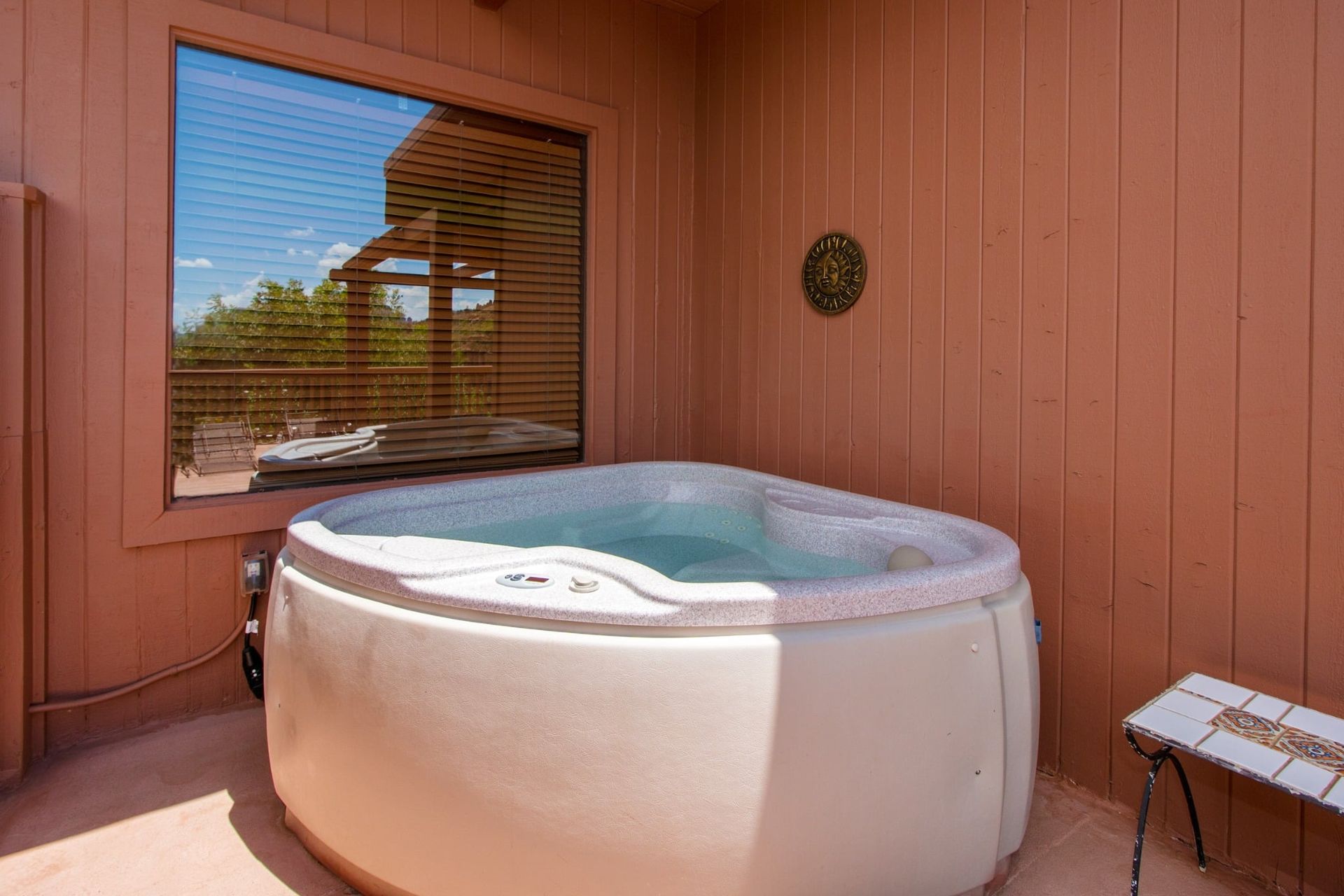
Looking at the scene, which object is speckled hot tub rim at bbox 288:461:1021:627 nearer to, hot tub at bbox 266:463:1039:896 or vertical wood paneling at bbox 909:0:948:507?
hot tub at bbox 266:463:1039:896

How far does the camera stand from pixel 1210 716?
4.52 feet

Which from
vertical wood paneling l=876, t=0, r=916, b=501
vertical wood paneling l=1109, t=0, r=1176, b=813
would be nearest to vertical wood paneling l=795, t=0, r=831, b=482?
vertical wood paneling l=876, t=0, r=916, b=501

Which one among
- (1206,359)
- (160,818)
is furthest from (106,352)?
(1206,359)

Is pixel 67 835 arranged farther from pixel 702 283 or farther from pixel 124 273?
pixel 702 283

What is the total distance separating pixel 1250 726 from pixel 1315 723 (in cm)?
13

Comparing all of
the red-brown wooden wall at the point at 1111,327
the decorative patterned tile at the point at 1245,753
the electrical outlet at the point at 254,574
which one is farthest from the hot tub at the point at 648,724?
the electrical outlet at the point at 254,574

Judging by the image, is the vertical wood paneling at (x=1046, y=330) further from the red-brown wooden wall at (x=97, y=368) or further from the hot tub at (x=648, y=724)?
the red-brown wooden wall at (x=97, y=368)

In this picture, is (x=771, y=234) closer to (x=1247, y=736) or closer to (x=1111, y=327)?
(x=1111, y=327)

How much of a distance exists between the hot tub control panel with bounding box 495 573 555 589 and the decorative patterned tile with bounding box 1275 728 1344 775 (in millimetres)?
1308

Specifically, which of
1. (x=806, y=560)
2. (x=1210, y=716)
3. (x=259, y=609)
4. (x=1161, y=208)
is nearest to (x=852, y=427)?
(x=806, y=560)

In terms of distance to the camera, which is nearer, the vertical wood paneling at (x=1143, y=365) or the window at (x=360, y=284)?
the vertical wood paneling at (x=1143, y=365)

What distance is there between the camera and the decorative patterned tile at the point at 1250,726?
4.27 ft

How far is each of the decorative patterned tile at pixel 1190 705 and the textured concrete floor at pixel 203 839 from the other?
0.42m

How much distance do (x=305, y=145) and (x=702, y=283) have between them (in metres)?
1.59
